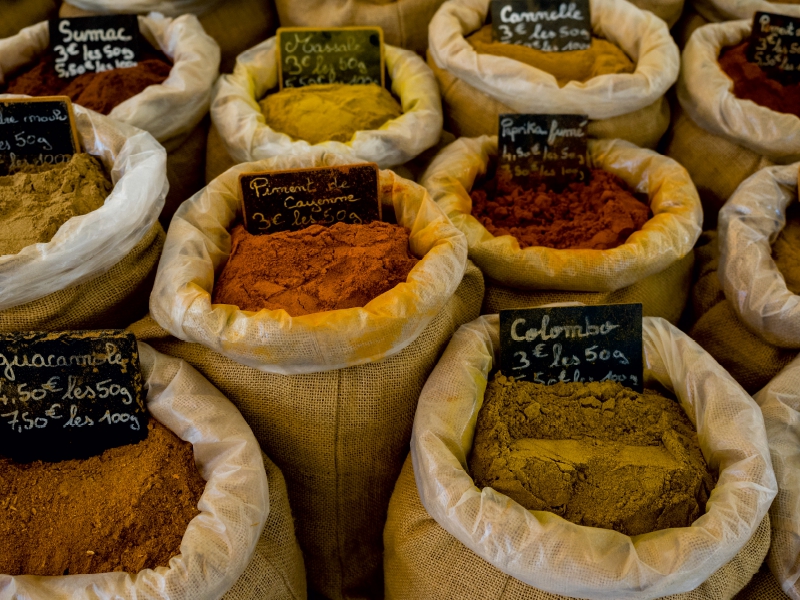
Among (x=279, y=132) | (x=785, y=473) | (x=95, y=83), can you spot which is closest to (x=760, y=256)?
(x=785, y=473)

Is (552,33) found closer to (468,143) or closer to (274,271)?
(468,143)

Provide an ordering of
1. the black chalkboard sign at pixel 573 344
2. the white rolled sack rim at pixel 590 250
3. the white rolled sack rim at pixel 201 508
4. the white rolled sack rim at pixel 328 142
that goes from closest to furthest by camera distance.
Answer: the white rolled sack rim at pixel 201 508 → the black chalkboard sign at pixel 573 344 → the white rolled sack rim at pixel 590 250 → the white rolled sack rim at pixel 328 142

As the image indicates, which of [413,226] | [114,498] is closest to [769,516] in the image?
[413,226]

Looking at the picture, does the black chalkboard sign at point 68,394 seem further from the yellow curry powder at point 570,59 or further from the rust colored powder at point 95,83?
the yellow curry powder at point 570,59

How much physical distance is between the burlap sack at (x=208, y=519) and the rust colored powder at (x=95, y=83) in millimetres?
557

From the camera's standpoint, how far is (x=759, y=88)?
123 centimetres

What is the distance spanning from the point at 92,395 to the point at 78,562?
18 cm

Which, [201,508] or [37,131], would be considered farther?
[37,131]

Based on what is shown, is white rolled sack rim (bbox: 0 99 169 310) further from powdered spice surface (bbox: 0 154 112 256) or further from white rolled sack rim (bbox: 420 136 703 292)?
white rolled sack rim (bbox: 420 136 703 292)

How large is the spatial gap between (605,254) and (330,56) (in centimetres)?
69

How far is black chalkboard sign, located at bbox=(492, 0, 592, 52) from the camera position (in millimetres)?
1315

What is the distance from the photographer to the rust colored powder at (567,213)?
1.03 m

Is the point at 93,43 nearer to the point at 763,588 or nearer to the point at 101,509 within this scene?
the point at 101,509

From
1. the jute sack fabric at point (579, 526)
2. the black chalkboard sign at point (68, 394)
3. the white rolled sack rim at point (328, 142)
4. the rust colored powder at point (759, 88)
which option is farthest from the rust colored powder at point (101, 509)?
the rust colored powder at point (759, 88)
